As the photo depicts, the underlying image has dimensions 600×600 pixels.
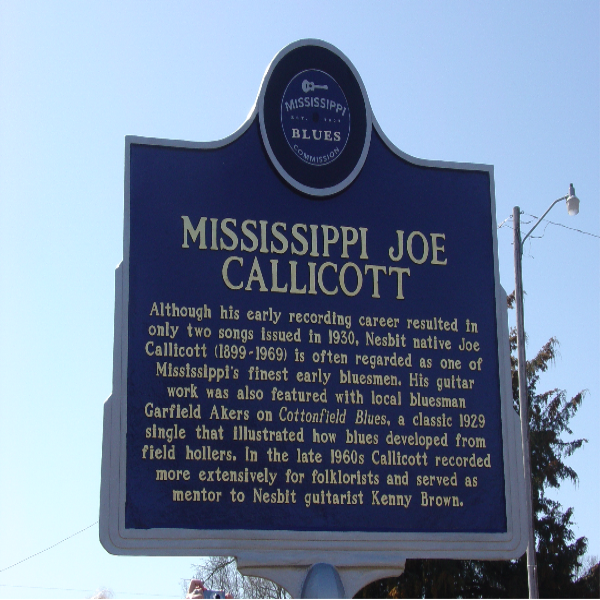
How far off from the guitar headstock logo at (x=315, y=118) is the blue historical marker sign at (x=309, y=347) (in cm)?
2

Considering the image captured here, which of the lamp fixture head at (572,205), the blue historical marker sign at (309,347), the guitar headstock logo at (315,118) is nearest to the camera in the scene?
the blue historical marker sign at (309,347)

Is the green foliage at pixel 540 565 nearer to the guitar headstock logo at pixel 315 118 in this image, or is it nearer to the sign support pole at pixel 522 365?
the sign support pole at pixel 522 365

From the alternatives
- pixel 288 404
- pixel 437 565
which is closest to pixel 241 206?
pixel 288 404

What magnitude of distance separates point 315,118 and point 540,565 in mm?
15086

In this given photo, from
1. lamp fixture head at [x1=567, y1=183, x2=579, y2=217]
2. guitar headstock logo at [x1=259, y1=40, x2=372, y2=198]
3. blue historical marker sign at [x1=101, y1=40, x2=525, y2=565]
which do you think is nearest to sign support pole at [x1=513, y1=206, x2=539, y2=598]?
lamp fixture head at [x1=567, y1=183, x2=579, y2=217]

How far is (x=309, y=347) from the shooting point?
25.8 ft

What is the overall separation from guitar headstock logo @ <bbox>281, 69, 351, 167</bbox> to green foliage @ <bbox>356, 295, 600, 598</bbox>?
12761mm

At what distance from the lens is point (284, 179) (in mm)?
8289

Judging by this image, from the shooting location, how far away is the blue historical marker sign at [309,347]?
24.3 feet

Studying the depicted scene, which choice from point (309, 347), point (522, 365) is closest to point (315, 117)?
point (309, 347)

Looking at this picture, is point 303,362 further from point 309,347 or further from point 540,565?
point 540,565

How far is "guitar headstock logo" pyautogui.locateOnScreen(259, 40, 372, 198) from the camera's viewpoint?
330 inches

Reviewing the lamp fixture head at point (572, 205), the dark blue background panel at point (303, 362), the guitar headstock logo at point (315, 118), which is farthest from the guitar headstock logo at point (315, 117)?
the lamp fixture head at point (572, 205)

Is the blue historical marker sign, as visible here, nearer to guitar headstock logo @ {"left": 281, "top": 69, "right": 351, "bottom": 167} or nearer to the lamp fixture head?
guitar headstock logo @ {"left": 281, "top": 69, "right": 351, "bottom": 167}
